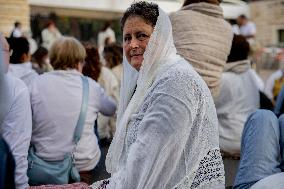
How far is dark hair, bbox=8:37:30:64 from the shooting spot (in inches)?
169

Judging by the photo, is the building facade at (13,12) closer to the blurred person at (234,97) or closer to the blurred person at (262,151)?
the blurred person at (234,97)

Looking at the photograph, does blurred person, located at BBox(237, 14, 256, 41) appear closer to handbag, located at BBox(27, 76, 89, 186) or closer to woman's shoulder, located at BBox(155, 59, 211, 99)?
handbag, located at BBox(27, 76, 89, 186)

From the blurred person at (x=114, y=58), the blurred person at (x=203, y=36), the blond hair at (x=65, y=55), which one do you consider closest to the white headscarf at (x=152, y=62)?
the blurred person at (x=203, y=36)

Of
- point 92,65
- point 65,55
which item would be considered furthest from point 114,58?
point 65,55

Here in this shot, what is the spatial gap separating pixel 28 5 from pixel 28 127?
12978mm

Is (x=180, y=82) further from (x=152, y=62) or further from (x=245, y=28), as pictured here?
(x=245, y=28)

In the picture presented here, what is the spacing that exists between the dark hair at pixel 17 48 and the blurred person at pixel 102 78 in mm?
753

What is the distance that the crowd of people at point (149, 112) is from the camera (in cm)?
203

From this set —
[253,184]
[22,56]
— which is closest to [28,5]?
[22,56]

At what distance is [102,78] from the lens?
215 inches

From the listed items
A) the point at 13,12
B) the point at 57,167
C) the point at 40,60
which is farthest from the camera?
the point at 13,12

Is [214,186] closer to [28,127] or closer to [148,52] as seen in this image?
[148,52]

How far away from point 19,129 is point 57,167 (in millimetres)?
490

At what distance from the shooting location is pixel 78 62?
3701 mm
